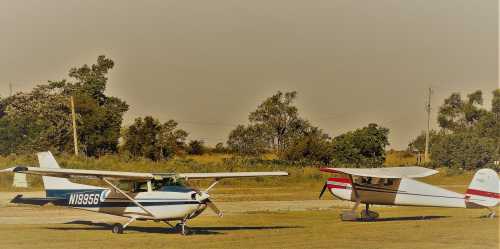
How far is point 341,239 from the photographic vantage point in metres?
21.6

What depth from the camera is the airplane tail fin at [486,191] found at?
2716 cm

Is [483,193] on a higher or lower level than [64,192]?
higher

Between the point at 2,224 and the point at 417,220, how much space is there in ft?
47.4

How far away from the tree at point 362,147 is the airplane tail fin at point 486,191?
45913mm

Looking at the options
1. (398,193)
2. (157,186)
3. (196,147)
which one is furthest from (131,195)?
(196,147)

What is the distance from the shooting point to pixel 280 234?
23.0 meters

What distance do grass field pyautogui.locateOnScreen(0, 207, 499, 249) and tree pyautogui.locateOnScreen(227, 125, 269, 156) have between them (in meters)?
60.8

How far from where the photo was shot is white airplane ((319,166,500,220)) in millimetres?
27250

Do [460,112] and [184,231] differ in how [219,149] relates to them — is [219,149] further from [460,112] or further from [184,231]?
[184,231]

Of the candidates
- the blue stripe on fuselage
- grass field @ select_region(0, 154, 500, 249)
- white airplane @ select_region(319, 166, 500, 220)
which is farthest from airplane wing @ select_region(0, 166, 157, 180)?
white airplane @ select_region(319, 166, 500, 220)

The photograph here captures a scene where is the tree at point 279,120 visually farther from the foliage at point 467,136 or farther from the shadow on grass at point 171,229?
the shadow on grass at point 171,229

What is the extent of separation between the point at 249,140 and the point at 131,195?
69.2 meters

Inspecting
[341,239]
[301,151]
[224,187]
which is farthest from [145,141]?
[341,239]

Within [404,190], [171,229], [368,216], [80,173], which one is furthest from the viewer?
[368,216]
